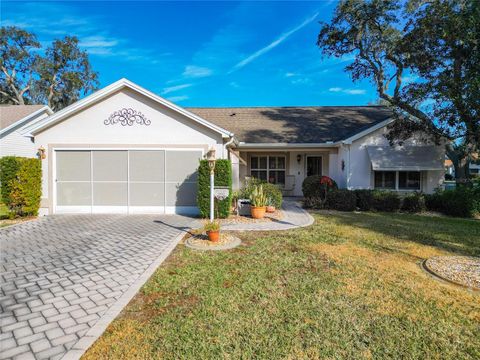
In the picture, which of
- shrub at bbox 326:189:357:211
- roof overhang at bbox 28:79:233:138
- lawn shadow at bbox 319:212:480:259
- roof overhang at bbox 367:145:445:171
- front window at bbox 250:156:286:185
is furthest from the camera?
front window at bbox 250:156:286:185

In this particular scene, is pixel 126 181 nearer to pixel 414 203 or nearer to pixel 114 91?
pixel 114 91

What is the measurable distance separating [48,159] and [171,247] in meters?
9.03

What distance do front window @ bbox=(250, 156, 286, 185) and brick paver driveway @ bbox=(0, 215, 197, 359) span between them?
8.87 metres

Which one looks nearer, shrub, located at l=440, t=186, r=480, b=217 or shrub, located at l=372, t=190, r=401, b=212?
shrub, located at l=440, t=186, r=480, b=217

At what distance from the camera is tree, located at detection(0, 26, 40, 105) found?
Answer: 112ft

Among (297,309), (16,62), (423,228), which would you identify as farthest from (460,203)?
(16,62)

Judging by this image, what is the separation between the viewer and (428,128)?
43.1 ft

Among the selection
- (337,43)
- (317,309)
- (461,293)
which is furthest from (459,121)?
(317,309)

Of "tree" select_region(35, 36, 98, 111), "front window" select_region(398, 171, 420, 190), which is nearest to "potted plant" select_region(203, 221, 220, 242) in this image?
"front window" select_region(398, 171, 420, 190)

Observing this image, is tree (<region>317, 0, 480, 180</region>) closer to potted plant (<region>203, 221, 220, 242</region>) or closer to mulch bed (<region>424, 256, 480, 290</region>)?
mulch bed (<region>424, 256, 480, 290</region>)

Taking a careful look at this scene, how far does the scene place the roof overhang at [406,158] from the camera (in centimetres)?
1391

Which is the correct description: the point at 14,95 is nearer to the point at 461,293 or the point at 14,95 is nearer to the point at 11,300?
the point at 11,300

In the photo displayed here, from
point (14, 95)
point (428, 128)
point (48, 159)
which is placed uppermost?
point (14, 95)

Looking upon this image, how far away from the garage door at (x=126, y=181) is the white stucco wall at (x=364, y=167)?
8382 mm
